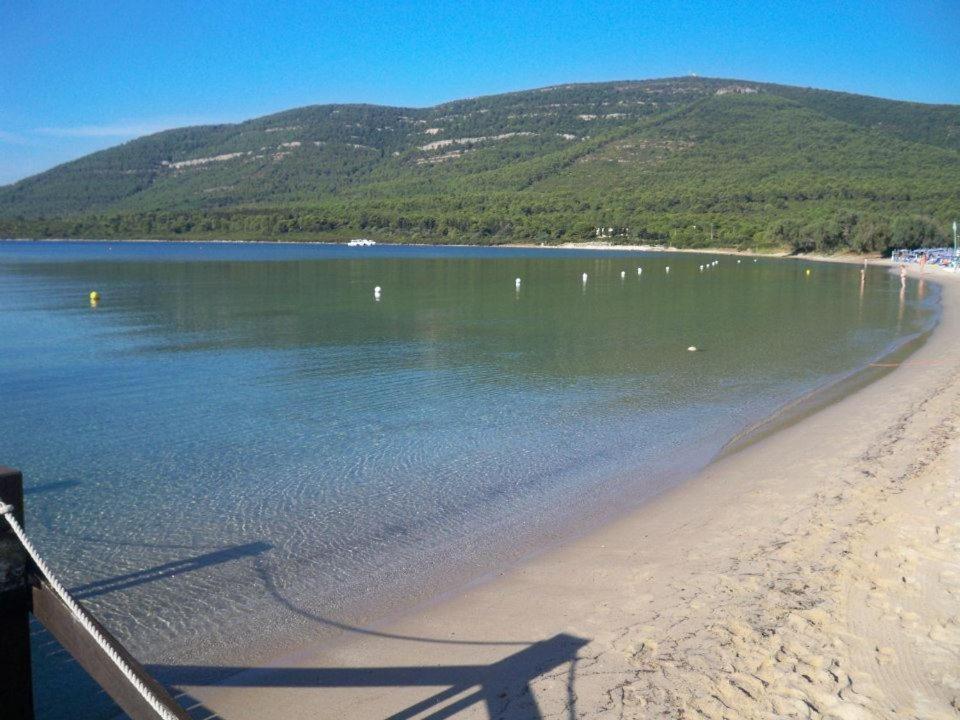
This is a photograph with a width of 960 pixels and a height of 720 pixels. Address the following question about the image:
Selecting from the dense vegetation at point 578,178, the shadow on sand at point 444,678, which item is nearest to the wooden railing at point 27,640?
the shadow on sand at point 444,678

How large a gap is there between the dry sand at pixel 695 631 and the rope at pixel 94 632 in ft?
5.54

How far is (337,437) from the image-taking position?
1155cm

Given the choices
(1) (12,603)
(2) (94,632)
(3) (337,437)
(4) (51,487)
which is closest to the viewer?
(2) (94,632)

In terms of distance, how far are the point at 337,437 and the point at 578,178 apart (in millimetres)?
135933

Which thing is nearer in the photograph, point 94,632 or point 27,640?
point 94,632

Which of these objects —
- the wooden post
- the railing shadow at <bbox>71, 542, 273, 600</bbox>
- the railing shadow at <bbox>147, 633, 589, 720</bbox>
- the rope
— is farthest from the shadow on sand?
the rope

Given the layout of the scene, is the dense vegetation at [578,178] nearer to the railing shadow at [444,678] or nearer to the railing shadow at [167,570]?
the railing shadow at [167,570]

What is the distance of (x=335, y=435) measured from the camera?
1166 cm

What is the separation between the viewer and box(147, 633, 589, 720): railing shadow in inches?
183

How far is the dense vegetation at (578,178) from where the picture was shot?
10212 centimetres

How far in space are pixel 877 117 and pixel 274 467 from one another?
166834mm

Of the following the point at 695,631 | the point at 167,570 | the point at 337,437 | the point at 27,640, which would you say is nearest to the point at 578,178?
the point at 337,437

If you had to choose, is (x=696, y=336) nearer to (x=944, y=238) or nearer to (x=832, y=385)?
(x=832, y=385)

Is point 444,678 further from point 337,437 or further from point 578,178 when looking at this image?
point 578,178
